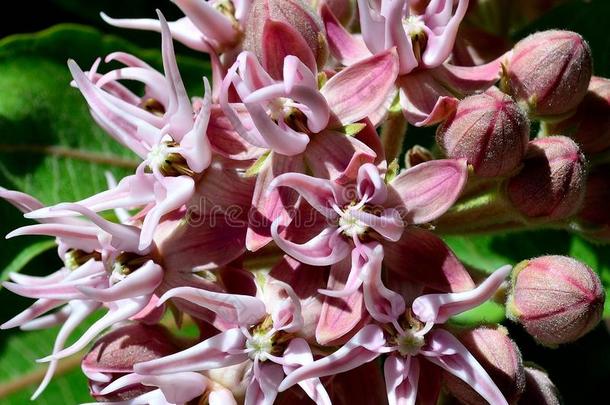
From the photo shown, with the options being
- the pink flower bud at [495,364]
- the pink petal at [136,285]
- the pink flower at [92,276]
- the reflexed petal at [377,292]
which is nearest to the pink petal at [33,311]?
the pink flower at [92,276]

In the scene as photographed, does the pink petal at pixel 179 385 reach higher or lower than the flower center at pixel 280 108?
lower

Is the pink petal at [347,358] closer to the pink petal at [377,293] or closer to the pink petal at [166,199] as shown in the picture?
the pink petal at [377,293]

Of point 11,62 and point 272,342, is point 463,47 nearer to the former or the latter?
point 272,342

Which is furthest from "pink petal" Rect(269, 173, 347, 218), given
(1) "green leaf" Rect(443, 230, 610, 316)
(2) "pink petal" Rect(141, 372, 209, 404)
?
(1) "green leaf" Rect(443, 230, 610, 316)

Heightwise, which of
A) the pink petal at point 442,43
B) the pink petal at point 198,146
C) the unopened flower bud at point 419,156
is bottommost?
the unopened flower bud at point 419,156

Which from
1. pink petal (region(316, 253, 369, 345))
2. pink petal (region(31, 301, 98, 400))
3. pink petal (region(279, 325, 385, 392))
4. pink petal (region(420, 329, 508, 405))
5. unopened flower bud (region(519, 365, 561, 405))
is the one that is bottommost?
unopened flower bud (region(519, 365, 561, 405))

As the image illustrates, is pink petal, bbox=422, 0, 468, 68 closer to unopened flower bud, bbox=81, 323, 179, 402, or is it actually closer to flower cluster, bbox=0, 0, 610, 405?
flower cluster, bbox=0, 0, 610, 405
